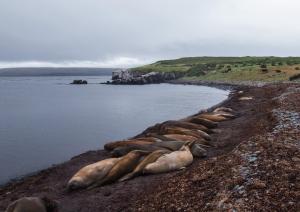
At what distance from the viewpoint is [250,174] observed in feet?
38.7

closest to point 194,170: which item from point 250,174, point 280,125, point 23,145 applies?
point 250,174

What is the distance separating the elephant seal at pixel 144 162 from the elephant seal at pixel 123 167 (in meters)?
0.26

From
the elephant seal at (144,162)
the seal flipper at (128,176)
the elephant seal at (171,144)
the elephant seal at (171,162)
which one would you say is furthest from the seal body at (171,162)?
the elephant seal at (171,144)

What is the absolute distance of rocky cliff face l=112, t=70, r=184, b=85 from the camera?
132375 millimetres

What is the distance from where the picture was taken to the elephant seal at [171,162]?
16.0 metres

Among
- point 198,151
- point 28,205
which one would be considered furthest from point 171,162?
point 28,205

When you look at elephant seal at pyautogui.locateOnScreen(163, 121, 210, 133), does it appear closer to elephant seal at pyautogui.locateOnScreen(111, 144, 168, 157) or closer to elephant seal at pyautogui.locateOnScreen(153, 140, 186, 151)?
elephant seal at pyautogui.locateOnScreen(153, 140, 186, 151)

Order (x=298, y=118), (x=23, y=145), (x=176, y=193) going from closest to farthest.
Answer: (x=176, y=193) → (x=298, y=118) → (x=23, y=145)

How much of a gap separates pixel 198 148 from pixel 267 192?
788 cm

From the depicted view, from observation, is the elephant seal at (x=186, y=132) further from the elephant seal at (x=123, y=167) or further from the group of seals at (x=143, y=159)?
the elephant seal at (x=123, y=167)

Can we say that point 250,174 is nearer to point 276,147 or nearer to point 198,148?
point 276,147

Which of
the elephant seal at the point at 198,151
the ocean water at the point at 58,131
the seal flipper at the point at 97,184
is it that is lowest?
the ocean water at the point at 58,131

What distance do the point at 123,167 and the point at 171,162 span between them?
1.84 meters

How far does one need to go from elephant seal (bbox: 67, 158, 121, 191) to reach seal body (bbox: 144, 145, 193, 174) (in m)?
1.52
